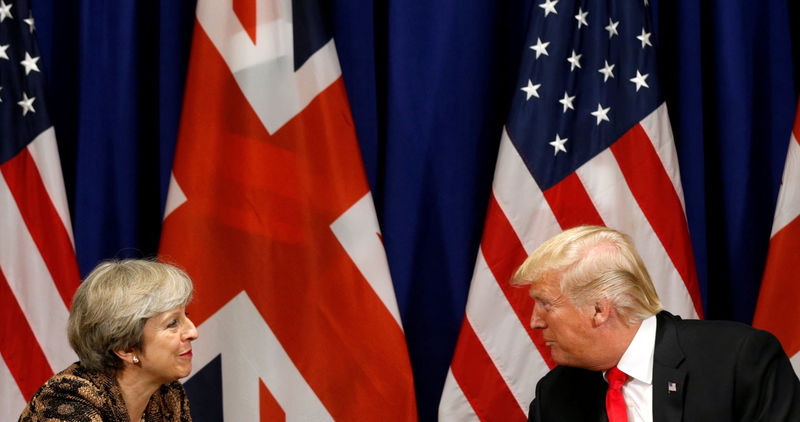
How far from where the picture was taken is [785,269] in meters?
3.41

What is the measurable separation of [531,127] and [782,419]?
157 centimetres

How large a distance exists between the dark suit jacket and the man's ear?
150mm

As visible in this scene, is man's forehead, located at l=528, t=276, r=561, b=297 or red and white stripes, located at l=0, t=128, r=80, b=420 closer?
man's forehead, located at l=528, t=276, r=561, b=297

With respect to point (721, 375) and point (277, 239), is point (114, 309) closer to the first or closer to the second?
point (277, 239)

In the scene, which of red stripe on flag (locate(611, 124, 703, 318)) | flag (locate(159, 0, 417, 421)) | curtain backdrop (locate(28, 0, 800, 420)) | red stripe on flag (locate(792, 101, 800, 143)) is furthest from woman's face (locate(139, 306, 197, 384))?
red stripe on flag (locate(792, 101, 800, 143))

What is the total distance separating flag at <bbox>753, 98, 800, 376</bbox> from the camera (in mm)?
3383

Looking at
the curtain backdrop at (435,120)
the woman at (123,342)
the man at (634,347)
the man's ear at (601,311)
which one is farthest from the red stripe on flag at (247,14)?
the man's ear at (601,311)

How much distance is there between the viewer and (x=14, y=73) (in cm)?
350

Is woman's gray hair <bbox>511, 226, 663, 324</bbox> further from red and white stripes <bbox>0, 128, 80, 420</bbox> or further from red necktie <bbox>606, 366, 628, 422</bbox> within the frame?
red and white stripes <bbox>0, 128, 80, 420</bbox>

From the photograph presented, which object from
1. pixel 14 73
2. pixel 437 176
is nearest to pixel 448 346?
pixel 437 176

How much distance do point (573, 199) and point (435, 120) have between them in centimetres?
64

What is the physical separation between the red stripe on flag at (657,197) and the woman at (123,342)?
1713 mm

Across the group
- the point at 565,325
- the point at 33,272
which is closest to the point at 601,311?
the point at 565,325

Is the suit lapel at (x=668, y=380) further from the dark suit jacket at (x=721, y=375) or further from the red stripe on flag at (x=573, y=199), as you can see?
the red stripe on flag at (x=573, y=199)
